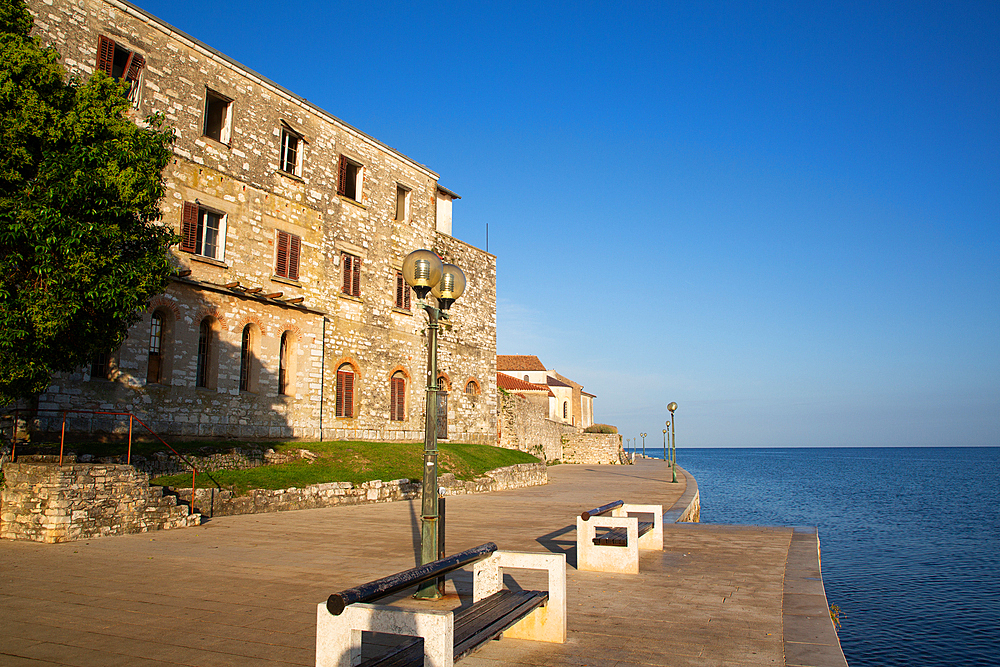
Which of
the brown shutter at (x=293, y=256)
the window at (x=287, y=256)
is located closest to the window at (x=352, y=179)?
the brown shutter at (x=293, y=256)

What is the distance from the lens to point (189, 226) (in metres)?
19.4

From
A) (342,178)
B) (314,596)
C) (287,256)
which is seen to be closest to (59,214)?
(314,596)

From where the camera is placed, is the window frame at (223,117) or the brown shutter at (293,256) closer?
the window frame at (223,117)

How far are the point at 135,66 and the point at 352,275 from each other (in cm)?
994

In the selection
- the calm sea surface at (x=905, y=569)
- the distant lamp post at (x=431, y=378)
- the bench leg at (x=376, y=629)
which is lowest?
the calm sea surface at (x=905, y=569)

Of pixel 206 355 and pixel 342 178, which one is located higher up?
pixel 342 178

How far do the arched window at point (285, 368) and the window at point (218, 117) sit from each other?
6.75m

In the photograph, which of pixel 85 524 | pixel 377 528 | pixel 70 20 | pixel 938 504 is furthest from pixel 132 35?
pixel 938 504

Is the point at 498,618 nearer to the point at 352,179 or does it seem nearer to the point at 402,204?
the point at 352,179

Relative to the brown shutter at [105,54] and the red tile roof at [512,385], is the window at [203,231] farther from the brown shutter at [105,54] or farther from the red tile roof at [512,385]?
the red tile roof at [512,385]

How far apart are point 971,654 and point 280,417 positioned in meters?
18.8

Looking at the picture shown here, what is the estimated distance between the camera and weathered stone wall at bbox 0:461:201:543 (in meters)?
10.8

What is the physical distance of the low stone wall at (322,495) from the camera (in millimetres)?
14227

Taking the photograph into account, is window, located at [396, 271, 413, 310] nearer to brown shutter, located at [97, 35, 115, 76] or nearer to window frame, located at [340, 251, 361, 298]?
window frame, located at [340, 251, 361, 298]
